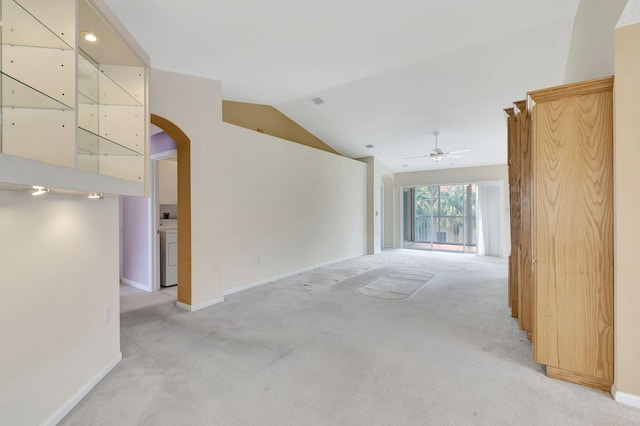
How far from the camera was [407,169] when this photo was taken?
9.45 metres

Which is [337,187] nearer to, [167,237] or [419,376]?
[167,237]

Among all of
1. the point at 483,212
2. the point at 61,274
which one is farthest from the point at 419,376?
the point at 483,212

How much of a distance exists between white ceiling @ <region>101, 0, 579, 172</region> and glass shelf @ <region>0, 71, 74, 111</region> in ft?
4.14

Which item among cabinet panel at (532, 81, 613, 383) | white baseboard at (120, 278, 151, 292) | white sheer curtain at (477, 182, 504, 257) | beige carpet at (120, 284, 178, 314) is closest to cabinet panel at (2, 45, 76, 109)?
beige carpet at (120, 284, 178, 314)

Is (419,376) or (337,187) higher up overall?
(337,187)

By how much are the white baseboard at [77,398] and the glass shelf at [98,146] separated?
158cm

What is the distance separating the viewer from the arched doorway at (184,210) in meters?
3.65

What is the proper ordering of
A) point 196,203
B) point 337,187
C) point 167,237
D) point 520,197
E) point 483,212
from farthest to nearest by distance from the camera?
point 483,212 → point 337,187 → point 167,237 → point 196,203 → point 520,197

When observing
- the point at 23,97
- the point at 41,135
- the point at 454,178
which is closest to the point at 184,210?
the point at 41,135

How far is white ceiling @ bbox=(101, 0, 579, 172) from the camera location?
9.04ft

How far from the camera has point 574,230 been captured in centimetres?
209

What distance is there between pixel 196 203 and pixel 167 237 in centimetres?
150

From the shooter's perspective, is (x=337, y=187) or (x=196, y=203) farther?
(x=337, y=187)

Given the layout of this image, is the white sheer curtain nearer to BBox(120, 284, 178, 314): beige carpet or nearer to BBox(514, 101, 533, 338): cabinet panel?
BBox(514, 101, 533, 338): cabinet panel
